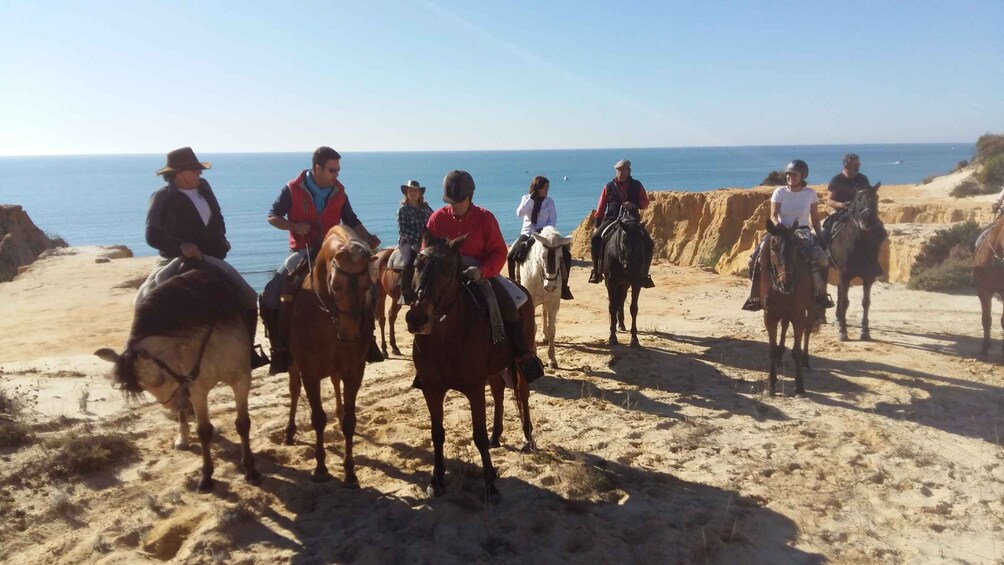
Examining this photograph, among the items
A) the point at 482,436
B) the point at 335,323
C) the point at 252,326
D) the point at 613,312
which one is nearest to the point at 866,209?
the point at 613,312

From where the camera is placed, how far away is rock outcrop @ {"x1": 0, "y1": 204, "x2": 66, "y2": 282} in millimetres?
25531

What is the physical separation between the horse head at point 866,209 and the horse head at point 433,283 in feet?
26.6

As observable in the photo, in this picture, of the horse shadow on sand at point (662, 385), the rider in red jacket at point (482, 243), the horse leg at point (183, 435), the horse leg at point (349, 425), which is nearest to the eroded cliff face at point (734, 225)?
the horse shadow on sand at point (662, 385)

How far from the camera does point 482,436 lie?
205 inches

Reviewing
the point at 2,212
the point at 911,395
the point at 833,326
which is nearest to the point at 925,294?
the point at 833,326

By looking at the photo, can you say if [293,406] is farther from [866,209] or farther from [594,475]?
[866,209]

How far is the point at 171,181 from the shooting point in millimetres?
5762

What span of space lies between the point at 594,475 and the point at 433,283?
96.7 inches

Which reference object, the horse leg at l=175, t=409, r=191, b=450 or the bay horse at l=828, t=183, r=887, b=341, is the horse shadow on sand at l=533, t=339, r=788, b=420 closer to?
the bay horse at l=828, t=183, r=887, b=341

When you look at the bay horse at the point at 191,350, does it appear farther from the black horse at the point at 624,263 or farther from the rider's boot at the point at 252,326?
the black horse at the point at 624,263

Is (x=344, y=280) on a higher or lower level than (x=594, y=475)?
higher

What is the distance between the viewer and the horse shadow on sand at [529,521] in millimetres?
4473

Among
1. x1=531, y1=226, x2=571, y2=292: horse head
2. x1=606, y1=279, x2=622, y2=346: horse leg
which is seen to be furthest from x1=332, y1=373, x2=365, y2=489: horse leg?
x1=606, y1=279, x2=622, y2=346: horse leg

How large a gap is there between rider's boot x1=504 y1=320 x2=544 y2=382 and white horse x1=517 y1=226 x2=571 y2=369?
3.44 m
